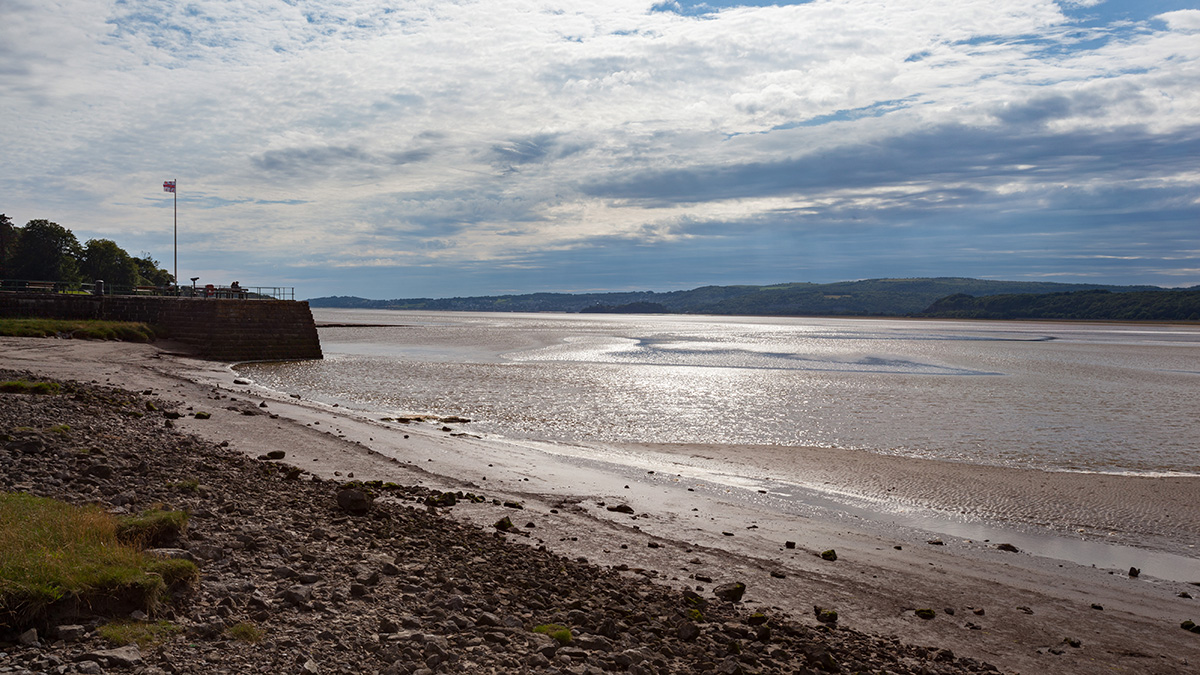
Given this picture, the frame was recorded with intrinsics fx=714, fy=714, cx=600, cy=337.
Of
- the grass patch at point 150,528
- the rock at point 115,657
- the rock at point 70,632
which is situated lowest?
the rock at point 115,657

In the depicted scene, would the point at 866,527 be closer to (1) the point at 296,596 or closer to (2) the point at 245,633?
(1) the point at 296,596

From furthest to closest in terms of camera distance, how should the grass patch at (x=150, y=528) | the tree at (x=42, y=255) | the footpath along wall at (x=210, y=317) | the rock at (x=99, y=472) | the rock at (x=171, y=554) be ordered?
the tree at (x=42, y=255) → the footpath along wall at (x=210, y=317) → the rock at (x=99, y=472) → the grass patch at (x=150, y=528) → the rock at (x=171, y=554)

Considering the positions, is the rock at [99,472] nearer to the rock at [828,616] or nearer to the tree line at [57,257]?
the rock at [828,616]

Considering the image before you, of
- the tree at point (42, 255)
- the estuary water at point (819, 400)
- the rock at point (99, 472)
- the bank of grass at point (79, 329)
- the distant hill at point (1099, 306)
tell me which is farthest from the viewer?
the distant hill at point (1099, 306)

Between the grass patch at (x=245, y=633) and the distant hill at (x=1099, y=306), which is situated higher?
the distant hill at (x=1099, y=306)

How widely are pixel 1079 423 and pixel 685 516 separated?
1614 centimetres

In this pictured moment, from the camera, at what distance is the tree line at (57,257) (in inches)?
2783

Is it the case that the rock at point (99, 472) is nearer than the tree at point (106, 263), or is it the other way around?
the rock at point (99, 472)

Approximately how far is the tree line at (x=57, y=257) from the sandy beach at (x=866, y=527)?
6908 cm

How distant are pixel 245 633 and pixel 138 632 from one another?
26.1 inches

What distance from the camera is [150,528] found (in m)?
6.49

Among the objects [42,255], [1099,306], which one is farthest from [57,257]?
[1099,306]

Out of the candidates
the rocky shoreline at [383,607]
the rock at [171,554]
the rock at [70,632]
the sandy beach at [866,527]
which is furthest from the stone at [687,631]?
the rock at [70,632]

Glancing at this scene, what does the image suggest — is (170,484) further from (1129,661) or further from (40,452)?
(1129,661)
